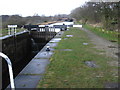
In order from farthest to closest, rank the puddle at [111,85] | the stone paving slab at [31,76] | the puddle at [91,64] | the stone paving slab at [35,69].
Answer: the puddle at [91,64], the stone paving slab at [35,69], the stone paving slab at [31,76], the puddle at [111,85]

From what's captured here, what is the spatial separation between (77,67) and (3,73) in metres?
5.02

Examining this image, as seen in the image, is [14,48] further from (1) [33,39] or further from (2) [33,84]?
(2) [33,84]

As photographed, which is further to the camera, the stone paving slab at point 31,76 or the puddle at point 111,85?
the stone paving slab at point 31,76

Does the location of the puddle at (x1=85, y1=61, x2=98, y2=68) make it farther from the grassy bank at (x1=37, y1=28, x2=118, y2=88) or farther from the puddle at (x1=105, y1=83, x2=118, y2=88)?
the puddle at (x1=105, y1=83, x2=118, y2=88)

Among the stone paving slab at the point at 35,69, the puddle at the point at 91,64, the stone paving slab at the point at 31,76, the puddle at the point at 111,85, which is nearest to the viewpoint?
the puddle at the point at 111,85

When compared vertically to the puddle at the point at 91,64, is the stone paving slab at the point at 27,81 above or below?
below

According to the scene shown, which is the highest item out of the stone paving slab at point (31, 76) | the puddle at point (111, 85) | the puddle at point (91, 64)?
the puddle at point (91, 64)

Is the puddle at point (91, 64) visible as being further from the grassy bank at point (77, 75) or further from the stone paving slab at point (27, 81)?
the stone paving slab at point (27, 81)

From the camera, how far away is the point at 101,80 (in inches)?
157

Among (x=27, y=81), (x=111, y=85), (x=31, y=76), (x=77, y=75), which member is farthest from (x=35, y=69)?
(x=111, y=85)

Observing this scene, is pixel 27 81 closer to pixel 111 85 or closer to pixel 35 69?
pixel 35 69

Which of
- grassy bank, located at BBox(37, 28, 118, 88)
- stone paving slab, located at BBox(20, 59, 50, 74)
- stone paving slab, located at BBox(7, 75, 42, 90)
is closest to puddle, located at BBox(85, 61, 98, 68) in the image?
grassy bank, located at BBox(37, 28, 118, 88)

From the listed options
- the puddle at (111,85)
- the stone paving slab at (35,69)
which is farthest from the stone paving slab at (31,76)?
the puddle at (111,85)

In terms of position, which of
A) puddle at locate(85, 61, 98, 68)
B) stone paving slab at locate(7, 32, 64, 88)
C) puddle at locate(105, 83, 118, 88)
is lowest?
puddle at locate(105, 83, 118, 88)
